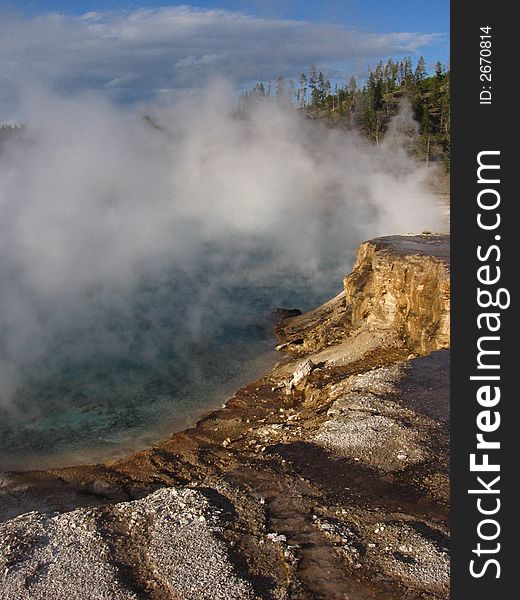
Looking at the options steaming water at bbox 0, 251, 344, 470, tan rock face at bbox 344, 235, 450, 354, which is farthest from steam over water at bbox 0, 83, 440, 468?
tan rock face at bbox 344, 235, 450, 354

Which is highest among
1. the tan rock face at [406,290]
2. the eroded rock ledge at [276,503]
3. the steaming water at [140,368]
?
the tan rock face at [406,290]

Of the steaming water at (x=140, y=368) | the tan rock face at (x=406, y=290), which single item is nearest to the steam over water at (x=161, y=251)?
the steaming water at (x=140, y=368)

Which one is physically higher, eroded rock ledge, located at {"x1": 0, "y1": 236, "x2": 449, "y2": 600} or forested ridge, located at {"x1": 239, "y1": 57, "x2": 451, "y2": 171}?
forested ridge, located at {"x1": 239, "y1": 57, "x2": 451, "y2": 171}

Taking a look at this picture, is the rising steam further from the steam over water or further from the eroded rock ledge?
the eroded rock ledge

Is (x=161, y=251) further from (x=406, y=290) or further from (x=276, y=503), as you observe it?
(x=276, y=503)

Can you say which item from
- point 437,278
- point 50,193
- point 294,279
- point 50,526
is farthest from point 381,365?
point 50,193

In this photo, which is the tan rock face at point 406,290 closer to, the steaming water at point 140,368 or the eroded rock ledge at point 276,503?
the eroded rock ledge at point 276,503

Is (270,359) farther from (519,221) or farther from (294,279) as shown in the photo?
(519,221)
